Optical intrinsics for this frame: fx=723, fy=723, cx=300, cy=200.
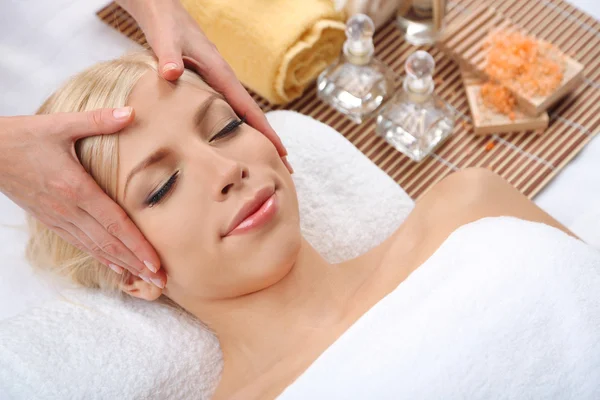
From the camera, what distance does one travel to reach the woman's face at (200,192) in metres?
1.14

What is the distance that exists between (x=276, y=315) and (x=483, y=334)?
0.37 meters

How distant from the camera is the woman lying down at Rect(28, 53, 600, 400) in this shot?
113 cm

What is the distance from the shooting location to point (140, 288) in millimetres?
1303

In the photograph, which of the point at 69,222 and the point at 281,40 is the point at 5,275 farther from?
the point at 281,40

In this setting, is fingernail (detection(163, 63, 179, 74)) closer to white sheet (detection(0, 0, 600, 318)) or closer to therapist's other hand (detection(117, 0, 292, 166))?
therapist's other hand (detection(117, 0, 292, 166))

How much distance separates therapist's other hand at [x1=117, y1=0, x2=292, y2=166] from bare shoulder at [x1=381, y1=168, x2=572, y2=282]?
30 centimetres

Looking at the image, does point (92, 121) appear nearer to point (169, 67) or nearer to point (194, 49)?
point (169, 67)

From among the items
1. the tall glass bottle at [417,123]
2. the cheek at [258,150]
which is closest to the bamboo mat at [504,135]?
the tall glass bottle at [417,123]

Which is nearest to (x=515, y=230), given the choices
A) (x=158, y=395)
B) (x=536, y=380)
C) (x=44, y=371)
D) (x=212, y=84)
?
(x=536, y=380)

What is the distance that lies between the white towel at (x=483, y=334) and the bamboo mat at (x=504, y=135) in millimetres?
542

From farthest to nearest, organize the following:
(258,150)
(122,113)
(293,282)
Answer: (293,282)
(258,150)
(122,113)

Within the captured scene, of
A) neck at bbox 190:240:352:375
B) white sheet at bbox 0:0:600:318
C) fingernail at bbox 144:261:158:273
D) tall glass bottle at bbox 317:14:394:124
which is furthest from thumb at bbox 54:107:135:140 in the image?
tall glass bottle at bbox 317:14:394:124

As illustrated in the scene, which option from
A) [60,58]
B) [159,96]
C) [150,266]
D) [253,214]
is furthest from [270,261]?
[60,58]

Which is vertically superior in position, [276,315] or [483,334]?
[483,334]
